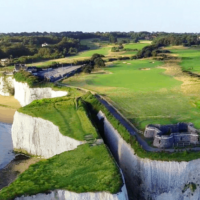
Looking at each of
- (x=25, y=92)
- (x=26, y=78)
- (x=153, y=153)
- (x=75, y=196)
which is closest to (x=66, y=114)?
(x=153, y=153)

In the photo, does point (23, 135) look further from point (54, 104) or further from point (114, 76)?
point (114, 76)

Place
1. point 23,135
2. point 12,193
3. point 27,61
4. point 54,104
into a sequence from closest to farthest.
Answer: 1. point 12,193
2. point 23,135
3. point 54,104
4. point 27,61

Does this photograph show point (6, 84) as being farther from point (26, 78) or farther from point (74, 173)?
point (74, 173)

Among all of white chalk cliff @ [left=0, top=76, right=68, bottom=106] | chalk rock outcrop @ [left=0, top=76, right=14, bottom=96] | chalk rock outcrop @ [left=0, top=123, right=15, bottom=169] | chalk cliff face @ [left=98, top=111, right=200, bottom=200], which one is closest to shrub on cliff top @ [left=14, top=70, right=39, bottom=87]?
white chalk cliff @ [left=0, top=76, right=68, bottom=106]

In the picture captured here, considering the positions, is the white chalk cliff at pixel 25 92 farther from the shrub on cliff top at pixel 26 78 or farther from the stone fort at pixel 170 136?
the stone fort at pixel 170 136

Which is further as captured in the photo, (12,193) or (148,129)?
(148,129)

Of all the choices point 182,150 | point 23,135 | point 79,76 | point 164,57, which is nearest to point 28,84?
point 79,76

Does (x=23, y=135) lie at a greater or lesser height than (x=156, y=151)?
lesser

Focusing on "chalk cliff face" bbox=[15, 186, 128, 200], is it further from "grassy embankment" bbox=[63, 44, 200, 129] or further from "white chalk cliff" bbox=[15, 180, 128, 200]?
"grassy embankment" bbox=[63, 44, 200, 129]
